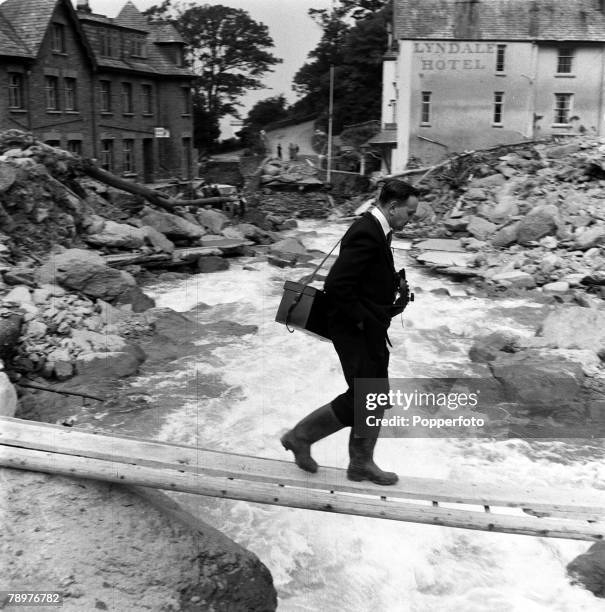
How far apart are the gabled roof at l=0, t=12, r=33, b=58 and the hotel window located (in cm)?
688

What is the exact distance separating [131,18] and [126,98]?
4.01 meters

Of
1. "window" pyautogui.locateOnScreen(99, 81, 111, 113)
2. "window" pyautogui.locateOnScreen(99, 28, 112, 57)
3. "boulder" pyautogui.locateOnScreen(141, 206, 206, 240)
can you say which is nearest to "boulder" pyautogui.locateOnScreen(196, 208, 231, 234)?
"boulder" pyautogui.locateOnScreen(141, 206, 206, 240)

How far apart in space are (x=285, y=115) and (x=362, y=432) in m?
52.5

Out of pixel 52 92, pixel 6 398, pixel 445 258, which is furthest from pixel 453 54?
pixel 6 398

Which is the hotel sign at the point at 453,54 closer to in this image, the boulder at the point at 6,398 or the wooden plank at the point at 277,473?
the boulder at the point at 6,398

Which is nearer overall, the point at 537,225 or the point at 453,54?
the point at 537,225

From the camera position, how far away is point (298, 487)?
193 inches

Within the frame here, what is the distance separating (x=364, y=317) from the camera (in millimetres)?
4559

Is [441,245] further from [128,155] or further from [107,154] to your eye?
[128,155]

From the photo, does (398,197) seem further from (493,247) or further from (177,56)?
(177,56)

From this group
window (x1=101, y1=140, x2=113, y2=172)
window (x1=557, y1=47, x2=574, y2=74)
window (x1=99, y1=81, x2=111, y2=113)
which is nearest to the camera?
window (x1=101, y1=140, x2=113, y2=172)

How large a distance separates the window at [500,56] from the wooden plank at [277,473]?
105 ft

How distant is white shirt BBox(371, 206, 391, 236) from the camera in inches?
181

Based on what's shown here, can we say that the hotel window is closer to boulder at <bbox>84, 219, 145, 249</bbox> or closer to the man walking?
boulder at <bbox>84, 219, 145, 249</bbox>
